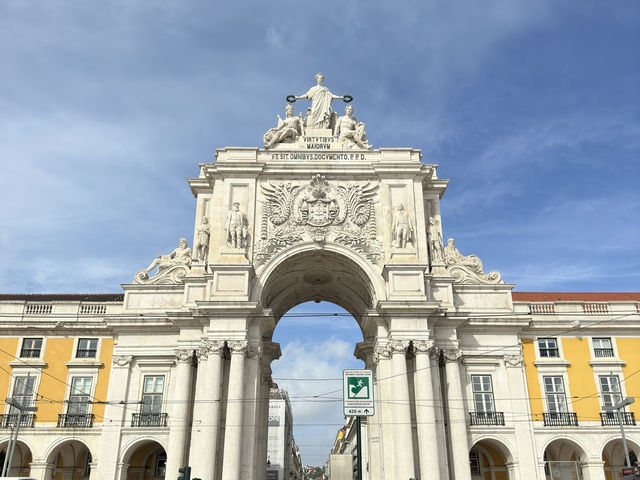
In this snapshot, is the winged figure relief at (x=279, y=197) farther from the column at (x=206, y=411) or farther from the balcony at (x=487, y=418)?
the balcony at (x=487, y=418)

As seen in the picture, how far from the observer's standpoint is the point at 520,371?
32094 millimetres

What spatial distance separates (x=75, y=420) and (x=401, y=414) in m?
18.3

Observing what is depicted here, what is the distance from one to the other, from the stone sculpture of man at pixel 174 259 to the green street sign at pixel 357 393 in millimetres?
19333

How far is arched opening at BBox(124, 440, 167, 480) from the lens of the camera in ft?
109

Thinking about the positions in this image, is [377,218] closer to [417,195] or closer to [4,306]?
[417,195]

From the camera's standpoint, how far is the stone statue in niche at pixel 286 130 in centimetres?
3625

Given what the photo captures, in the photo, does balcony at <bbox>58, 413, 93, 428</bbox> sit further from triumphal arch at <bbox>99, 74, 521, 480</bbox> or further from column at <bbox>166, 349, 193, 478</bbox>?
column at <bbox>166, 349, 193, 478</bbox>

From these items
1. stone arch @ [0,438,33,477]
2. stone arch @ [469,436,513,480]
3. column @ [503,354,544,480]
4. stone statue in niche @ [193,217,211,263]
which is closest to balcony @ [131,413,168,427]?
stone arch @ [0,438,33,477]

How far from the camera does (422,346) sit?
30.1 metres

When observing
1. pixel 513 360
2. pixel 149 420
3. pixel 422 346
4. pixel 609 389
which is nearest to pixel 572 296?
pixel 609 389

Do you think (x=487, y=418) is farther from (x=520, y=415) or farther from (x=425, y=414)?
(x=425, y=414)

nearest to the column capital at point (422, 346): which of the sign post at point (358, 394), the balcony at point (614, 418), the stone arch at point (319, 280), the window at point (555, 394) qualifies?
the stone arch at point (319, 280)

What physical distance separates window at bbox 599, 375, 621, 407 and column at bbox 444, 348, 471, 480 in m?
8.57

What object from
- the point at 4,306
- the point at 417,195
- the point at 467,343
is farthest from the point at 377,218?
the point at 4,306
